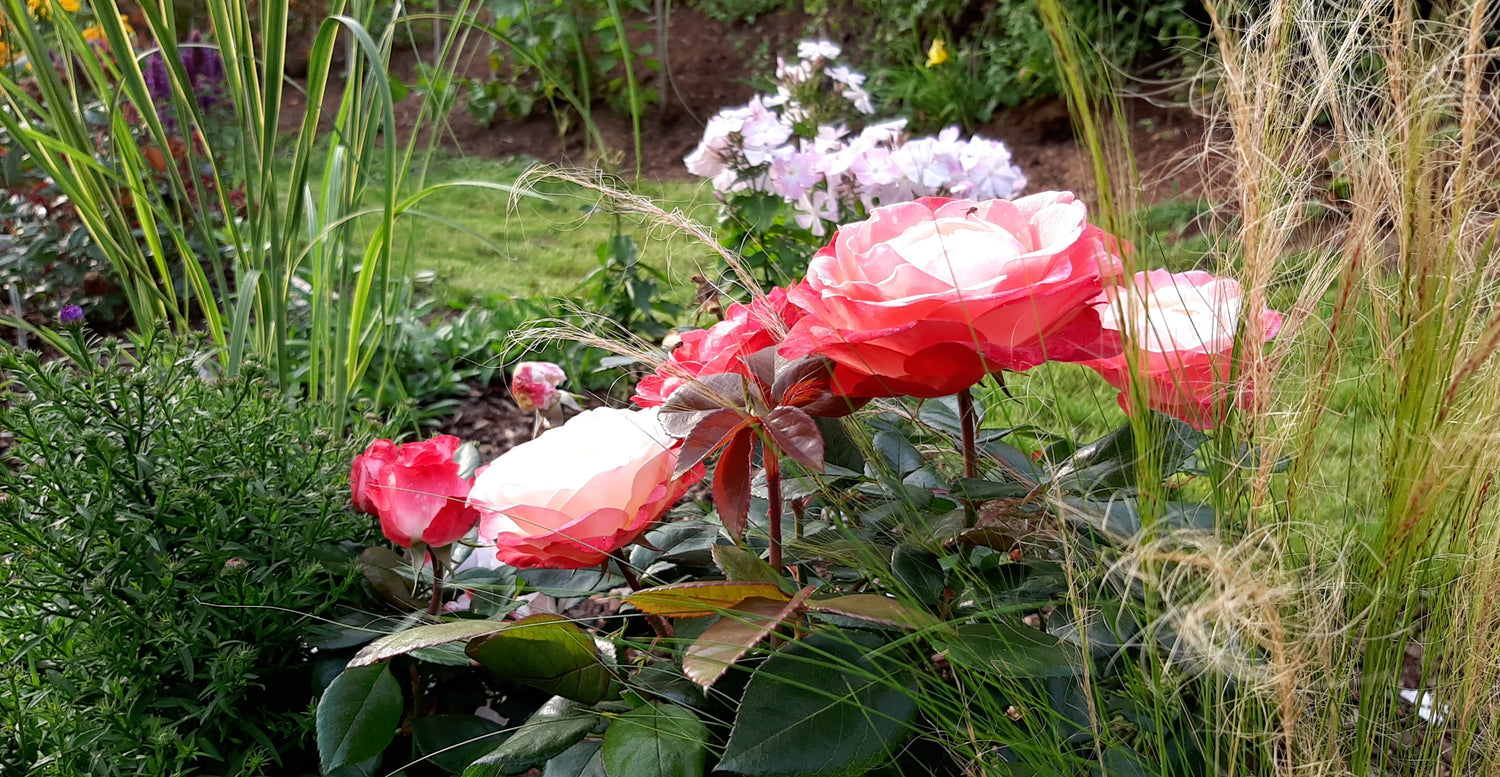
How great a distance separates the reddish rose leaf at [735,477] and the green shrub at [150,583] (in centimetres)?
40

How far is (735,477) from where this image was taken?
2.28ft

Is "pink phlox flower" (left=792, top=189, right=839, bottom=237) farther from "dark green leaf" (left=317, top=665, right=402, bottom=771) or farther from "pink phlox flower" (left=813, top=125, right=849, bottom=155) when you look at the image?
"dark green leaf" (left=317, top=665, right=402, bottom=771)

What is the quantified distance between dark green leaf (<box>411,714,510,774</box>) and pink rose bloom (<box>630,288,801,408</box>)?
0.30m

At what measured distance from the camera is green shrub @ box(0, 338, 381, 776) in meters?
0.85

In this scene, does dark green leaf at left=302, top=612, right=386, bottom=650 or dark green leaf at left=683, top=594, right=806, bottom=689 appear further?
dark green leaf at left=302, top=612, right=386, bottom=650

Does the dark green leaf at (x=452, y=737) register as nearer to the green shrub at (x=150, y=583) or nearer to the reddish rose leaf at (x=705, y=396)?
the green shrub at (x=150, y=583)

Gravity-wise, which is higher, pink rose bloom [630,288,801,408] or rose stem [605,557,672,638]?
pink rose bloom [630,288,801,408]

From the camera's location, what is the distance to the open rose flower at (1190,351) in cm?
58

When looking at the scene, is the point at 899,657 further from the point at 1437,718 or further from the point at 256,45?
the point at 256,45

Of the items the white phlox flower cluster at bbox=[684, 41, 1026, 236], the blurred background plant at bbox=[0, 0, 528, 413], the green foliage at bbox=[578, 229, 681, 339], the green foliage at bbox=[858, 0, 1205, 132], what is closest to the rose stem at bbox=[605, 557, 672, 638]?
the blurred background plant at bbox=[0, 0, 528, 413]

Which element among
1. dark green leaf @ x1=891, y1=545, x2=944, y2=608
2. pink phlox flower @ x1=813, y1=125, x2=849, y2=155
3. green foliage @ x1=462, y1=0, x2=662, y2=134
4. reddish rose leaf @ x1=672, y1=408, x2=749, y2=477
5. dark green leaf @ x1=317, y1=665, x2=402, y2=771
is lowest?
green foliage @ x1=462, y1=0, x2=662, y2=134

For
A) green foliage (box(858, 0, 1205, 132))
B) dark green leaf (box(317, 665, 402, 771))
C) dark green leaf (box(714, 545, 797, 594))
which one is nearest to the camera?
dark green leaf (box(714, 545, 797, 594))

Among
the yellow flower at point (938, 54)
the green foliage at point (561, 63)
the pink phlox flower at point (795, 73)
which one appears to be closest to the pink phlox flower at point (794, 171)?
the pink phlox flower at point (795, 73)

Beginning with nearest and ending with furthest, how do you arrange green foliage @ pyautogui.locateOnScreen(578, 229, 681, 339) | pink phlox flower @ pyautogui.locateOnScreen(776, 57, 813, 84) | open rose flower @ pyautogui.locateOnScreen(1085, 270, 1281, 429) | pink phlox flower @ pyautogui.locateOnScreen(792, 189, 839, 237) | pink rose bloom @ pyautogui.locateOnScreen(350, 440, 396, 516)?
1. open rose flower @ pyautogui.locateOnScreen(1085, 270, 1281, 429)
2. pink rose bloom @ pyautogui.locateOnScreen(350, 440, 396, 516)
3. pink phlox flower @ pyautogui.locateOnScreen(792, 189, 839, 237)
4. pink phlox flower @ pyautogui.locateOnScreen(776, 57, 813, 84)
5. green foliage @ pyautogui.locateOnScreen(578, 229, 681, 339)
